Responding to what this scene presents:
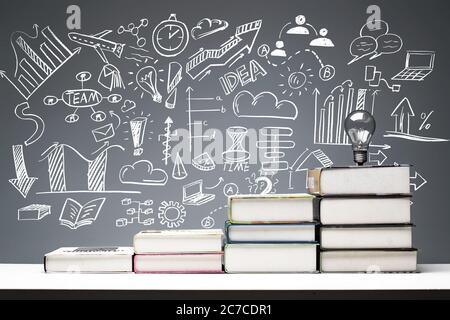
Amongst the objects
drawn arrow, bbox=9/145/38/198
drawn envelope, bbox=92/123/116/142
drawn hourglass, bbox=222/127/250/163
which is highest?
drawn envelope, bbox=92/123/116/142

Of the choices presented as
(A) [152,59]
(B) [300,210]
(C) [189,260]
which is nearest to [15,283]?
(C) [189,260]

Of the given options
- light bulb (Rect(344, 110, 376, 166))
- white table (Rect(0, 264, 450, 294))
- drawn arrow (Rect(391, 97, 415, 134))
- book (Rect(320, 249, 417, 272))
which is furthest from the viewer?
drawn arrow (Rect(391, 97, 415, 134))

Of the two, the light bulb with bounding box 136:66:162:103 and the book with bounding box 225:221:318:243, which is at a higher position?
the light bulb with bounding box 136:66:162:103

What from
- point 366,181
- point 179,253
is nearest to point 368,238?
point 366,181

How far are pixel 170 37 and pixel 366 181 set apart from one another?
1161 mm

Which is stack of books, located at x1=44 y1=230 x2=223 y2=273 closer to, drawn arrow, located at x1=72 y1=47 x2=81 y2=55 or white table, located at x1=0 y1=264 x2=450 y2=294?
white table, located at x1=0 y1=264 x2=450 y2=294

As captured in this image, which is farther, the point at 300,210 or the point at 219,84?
the point at 219,84

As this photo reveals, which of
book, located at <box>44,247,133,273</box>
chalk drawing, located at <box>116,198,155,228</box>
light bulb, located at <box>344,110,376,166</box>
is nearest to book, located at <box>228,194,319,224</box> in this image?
light bulb, located at <box>344,110,376,166</box>

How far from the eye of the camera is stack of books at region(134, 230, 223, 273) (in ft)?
5.63

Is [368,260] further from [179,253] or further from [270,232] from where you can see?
[179,253]

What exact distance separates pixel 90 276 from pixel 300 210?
0.66 m

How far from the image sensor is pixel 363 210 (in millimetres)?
1709

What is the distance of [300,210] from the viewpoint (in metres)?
1.73
